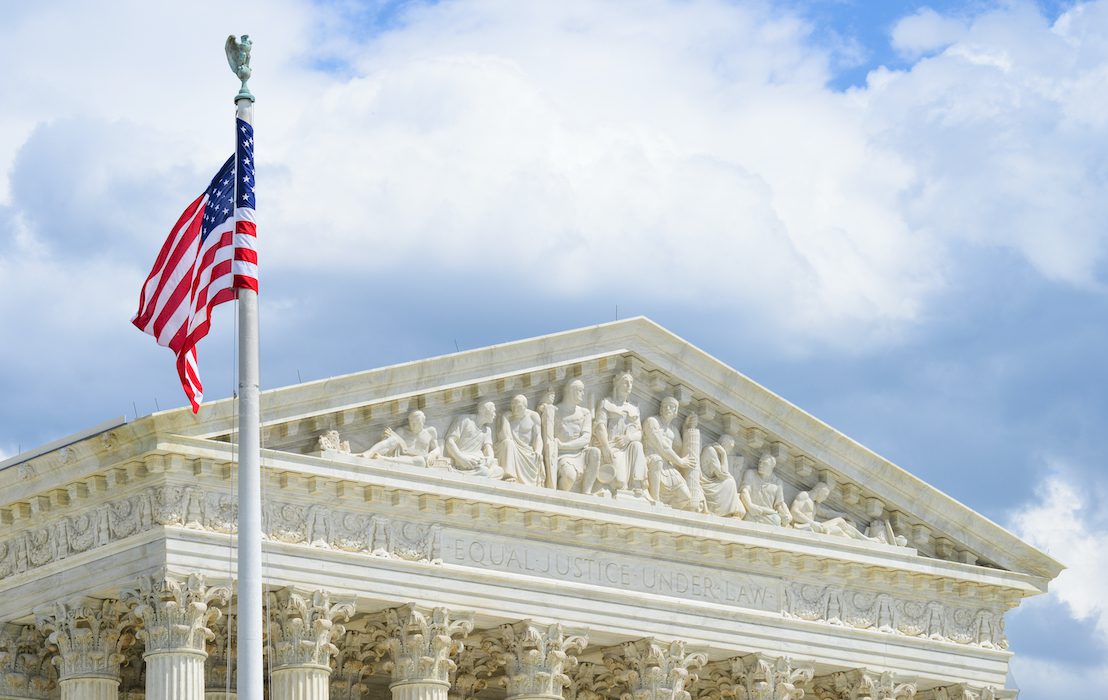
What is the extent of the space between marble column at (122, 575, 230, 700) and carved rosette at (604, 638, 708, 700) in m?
10.2

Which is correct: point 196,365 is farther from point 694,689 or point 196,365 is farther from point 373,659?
point 694,689

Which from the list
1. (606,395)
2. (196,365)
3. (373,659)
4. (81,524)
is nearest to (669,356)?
(606,395)

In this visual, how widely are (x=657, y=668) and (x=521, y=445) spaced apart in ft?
18.0

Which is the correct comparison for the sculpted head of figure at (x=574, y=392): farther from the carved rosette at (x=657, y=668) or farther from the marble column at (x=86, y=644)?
the marble column at (x=86, y=644)

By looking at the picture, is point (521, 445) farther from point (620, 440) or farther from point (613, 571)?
point (613, 571)

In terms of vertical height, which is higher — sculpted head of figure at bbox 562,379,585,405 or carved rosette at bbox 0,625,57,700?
sculpted head of figure at bbox 562,379,585,405

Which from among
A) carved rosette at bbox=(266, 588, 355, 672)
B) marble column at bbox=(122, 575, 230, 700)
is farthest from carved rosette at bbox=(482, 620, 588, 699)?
marble column at bbox=(122, 575, 230, 700)

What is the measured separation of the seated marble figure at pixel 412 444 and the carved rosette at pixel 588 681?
7492 mm

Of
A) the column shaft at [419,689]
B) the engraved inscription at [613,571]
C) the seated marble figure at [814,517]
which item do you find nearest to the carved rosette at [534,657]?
the engraved inscription at [613,571]

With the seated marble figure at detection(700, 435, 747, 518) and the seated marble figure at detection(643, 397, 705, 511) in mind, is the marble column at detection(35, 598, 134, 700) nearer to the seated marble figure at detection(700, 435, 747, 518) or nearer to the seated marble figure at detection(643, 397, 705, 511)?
the seated marble figure at detection(643, 397, 705, 511)

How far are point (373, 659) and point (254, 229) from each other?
62.9ft

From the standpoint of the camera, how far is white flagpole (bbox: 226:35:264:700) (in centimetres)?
3556

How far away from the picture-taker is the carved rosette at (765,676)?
54969 mm

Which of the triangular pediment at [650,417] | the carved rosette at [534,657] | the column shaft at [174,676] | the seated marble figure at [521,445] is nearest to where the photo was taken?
the column shaft at [174,676]
